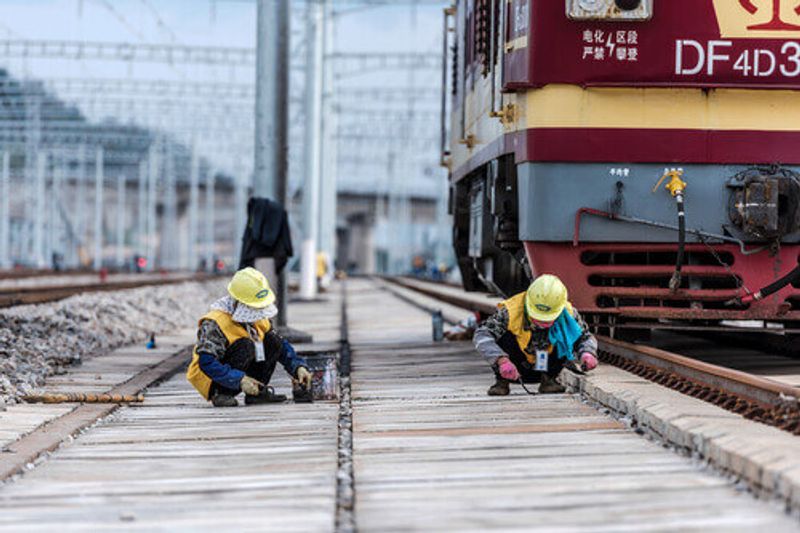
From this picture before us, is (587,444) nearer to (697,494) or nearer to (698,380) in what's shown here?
(697,494)

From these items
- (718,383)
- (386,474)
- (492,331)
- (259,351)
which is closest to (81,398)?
(259,351)

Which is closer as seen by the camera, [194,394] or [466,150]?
[194,394]

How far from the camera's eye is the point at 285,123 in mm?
14773

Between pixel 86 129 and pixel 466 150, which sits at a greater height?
pixel 86 129

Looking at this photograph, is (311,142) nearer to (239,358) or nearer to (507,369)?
(239,358)

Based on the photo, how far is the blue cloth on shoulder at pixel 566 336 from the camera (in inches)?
320

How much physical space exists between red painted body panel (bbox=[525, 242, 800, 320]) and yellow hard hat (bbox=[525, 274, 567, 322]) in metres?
1.16

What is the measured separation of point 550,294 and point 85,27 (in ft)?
82.2

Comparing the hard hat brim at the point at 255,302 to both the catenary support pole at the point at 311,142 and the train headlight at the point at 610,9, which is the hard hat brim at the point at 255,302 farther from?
the catenary support pole at the point at 311,142

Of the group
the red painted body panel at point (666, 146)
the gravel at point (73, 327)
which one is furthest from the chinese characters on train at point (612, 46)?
the gravel at point (73, 327)

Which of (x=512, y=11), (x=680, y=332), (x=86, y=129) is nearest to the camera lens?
(x=512, y=11)

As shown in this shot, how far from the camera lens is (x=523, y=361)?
830 centimetres

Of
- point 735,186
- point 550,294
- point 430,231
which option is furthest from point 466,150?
point 430,231

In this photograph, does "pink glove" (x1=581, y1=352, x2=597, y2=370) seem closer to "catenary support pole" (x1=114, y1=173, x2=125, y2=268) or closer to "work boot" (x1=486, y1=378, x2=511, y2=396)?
"work boot" (x1=486, y1=378, x2=511, y2=396)
